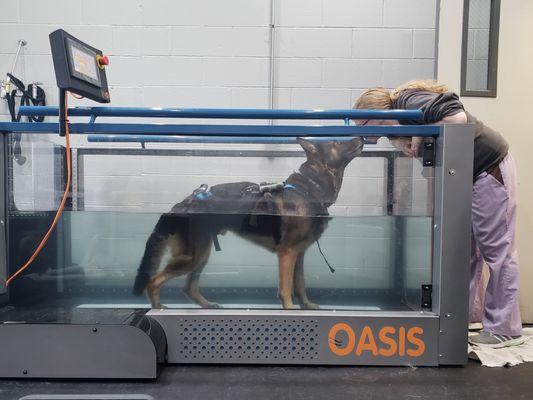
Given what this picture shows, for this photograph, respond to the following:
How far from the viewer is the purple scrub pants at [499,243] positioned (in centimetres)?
131

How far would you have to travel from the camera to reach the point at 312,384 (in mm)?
1039

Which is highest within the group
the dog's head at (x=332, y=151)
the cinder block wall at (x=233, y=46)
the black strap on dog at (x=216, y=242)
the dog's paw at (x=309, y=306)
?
the cinder block wall at (x=233, y=46)

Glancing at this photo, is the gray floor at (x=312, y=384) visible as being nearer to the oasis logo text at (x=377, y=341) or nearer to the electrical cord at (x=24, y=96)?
the oasis logo text at (x=377, y=341)

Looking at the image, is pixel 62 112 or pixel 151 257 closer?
pixel 62 112

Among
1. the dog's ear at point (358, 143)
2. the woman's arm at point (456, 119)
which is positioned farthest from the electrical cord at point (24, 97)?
the woman's arm at point (456, 119)

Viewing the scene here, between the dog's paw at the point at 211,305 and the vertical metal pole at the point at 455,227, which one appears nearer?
the vertical metal pole at the point at 455,227

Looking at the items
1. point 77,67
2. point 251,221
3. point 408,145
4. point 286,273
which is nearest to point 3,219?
point 77,67

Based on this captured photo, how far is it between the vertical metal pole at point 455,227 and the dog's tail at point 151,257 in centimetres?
98

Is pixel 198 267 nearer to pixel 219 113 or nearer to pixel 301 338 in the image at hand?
pixel 301 338

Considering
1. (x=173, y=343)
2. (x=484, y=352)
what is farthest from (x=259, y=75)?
(x=484, y=352)

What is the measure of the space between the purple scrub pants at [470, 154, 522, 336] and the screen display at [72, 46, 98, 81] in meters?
1.36

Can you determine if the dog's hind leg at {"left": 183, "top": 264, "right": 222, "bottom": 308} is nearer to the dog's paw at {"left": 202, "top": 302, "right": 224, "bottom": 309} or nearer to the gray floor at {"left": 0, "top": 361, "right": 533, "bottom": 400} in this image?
the dog's paw at {"left": 202, "top": 302, "right": 224, "bottom": 309}

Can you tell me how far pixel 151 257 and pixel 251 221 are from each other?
1.34 feet

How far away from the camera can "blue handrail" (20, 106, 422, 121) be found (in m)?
1.11
